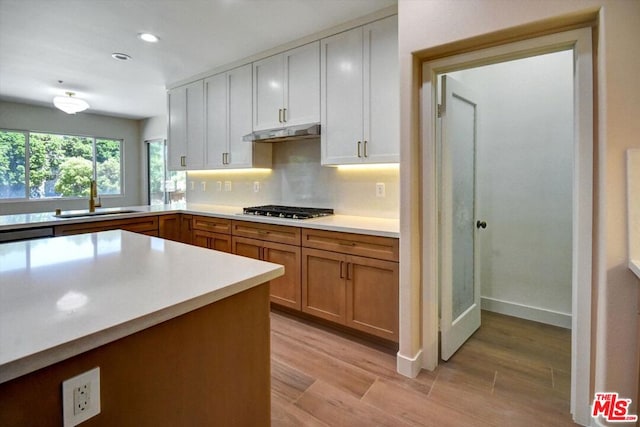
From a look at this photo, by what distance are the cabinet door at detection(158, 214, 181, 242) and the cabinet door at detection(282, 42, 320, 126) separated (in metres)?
1.76

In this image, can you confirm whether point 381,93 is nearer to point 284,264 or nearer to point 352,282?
point 352,282

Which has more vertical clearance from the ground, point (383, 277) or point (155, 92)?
point (155, 92)

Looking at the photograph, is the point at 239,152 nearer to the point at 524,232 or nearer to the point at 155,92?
the point at 155,92

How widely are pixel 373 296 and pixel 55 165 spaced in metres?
6.50

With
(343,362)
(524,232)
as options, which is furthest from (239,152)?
(524,232)

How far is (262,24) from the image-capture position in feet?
9.08

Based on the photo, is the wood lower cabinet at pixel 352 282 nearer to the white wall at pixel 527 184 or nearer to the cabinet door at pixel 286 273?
the cabinet door at pixel 286 273

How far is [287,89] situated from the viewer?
10.3 feet

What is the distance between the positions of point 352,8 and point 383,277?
79.7 inches

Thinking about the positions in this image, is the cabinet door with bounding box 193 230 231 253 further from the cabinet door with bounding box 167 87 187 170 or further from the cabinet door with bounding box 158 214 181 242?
the cabinet door with bounding box 167 87 187 170

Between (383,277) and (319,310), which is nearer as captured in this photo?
(383,277)

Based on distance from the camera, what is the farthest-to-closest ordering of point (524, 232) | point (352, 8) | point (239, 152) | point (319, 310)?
point (239, 152) < point (524, 232) < point (319, 310) < point (352, 8)

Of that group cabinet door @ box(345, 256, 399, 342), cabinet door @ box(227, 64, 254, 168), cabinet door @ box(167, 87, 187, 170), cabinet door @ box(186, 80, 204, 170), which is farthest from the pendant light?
cabinet door @ box(345, 256, 399, 342)

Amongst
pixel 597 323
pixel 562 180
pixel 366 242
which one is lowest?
pixel 597 323
